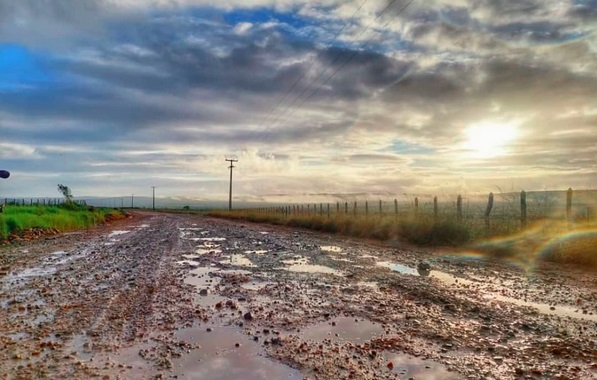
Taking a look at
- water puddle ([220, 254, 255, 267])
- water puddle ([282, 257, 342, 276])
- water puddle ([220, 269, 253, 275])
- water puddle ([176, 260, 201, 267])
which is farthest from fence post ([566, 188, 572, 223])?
water puddle ([176, 260, 201, 267])

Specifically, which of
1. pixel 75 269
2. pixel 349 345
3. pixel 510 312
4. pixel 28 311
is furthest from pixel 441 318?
pixel 75 269

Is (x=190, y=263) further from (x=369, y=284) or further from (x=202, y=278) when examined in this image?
(x=369, y=284)

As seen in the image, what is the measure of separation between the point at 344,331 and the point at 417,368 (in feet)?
3.97

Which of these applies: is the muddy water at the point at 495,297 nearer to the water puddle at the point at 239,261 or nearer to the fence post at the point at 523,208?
the water puddle at the point at 239,261

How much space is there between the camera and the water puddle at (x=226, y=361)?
12.5 ft

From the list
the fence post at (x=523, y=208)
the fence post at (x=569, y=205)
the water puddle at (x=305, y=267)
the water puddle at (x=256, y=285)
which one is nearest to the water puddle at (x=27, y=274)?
the water puddle at (x=256, y=285)

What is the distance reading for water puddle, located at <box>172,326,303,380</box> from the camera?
379 cm

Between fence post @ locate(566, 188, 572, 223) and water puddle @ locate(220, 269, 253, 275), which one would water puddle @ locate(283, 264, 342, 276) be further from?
fence post @ locate(566, 188, 572, 223)

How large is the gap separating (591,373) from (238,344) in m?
3.24

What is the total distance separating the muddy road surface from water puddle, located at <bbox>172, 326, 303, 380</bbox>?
0.02 metres

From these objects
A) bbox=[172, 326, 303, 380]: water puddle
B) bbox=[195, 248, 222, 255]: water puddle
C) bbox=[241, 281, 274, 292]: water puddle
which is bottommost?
bbox=[195, 248, 222, 255]: water puddle

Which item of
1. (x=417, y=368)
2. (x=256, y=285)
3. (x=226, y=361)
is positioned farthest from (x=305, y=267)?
(x=417, y=368)

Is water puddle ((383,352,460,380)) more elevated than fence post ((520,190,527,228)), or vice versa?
fence post ((520,190,527,228))

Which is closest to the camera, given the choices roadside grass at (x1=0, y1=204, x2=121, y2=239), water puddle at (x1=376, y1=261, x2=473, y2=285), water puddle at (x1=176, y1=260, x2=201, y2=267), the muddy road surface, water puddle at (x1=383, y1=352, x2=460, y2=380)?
water puddle at (x1=383, y1=352, x2=460, y2=380)
